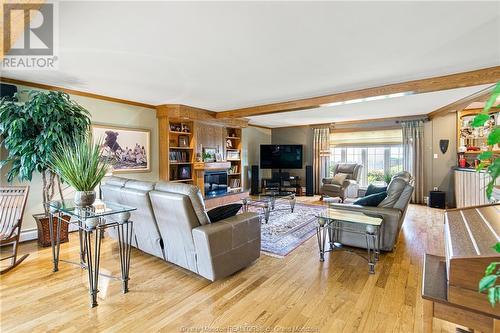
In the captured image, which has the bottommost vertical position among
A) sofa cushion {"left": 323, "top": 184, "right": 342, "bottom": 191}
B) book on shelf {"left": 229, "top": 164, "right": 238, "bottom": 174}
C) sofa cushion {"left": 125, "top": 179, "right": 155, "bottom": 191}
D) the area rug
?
the area rug

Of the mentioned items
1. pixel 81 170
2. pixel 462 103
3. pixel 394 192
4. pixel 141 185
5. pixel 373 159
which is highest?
pixel 462 103

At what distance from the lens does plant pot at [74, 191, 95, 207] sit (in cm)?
233

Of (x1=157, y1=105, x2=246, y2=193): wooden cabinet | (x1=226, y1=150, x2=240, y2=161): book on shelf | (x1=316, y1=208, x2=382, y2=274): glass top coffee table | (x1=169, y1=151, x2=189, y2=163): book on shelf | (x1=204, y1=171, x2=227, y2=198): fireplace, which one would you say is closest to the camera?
(x1=316, y1=208, x2=382, y2=274): glass top coffee table

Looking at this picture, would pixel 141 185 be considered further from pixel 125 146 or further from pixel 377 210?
pixel 377 210

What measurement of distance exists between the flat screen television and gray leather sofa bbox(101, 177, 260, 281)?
5318mm

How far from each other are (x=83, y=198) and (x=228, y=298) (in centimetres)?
163

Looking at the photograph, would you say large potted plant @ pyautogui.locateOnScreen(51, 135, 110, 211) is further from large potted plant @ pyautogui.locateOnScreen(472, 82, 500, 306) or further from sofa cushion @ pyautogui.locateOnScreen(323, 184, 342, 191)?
sofa cushion @ pyautogui.locateOnScreen(323, 184, 342, 191)

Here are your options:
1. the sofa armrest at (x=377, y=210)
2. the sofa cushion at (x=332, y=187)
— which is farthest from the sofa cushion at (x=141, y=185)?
the sofa cushion at (x=332, y=187)

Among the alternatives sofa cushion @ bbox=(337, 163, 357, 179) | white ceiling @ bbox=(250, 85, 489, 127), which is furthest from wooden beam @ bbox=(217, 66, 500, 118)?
sofa cushion @ bbox=(337, 163, 357, 179)

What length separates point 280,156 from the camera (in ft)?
26.2

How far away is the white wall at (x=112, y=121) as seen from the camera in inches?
144

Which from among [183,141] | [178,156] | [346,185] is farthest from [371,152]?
[178,156]

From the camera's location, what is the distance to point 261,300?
6.97 ft

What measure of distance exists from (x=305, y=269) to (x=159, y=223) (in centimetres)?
163
